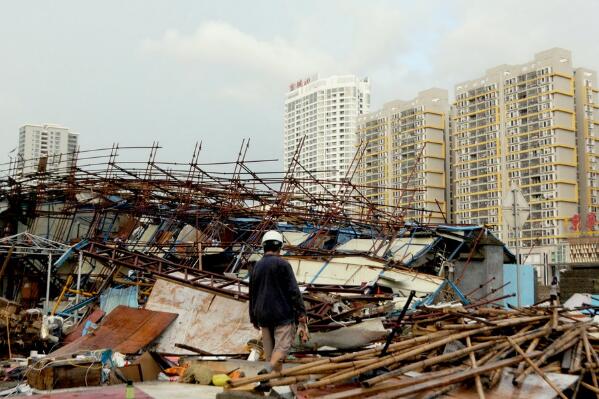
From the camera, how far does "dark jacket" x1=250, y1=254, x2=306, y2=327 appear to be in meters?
6.18

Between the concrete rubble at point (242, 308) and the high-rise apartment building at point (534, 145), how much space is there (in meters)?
56.1

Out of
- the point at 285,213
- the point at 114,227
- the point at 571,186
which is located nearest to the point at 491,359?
the point at 285,213

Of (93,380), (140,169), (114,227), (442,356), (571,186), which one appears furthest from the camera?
(571,186)

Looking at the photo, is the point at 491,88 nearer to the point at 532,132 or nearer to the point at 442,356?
the point at 532,132

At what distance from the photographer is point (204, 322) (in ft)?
30.9

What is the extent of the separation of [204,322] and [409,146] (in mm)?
82890

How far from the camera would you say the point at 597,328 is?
7074 millimetres

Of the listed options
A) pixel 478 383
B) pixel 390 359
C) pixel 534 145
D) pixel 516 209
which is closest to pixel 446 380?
pixel 478 383

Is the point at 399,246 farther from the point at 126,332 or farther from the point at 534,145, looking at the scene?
the point at 534,145

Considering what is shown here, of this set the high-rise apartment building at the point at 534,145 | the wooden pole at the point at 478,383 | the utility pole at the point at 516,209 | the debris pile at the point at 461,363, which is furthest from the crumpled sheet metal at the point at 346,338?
the high-rise apartment building at the point at 534,145

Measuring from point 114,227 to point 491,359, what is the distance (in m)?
17.6

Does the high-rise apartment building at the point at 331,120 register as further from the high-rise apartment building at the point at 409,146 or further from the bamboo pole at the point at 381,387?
the bamboo pole at the point at 381,387

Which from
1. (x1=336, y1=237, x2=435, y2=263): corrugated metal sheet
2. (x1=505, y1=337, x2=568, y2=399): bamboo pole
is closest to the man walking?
(x1=505, y1=337, x2=568, y2=399): bamboo pole

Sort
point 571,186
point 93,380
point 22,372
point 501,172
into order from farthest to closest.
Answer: point 501,172
point 571,186
point 22,372
point 93,380
